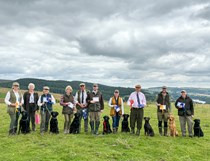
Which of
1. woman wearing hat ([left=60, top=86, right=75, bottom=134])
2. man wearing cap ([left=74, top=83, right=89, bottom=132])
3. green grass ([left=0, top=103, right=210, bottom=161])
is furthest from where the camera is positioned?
man wearing cap ([left=74, top=83, right=89, bottom=132])

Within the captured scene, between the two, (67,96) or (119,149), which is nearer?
(119,149)

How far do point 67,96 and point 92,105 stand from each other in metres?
1.39

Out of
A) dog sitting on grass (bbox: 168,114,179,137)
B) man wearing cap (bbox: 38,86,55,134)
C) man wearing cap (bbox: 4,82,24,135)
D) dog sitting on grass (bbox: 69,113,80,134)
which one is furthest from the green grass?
man wearing cap (bbox: 4,82,24,135)

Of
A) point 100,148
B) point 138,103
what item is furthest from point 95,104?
point 100,148

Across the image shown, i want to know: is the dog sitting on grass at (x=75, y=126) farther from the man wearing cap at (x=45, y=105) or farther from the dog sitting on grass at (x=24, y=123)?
the dog sitting on grass at (x=24, y=123)

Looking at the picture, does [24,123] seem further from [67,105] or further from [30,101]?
[67,105]

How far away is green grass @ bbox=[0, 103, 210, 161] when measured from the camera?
9.00 metres

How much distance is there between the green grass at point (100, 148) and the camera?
900 cm

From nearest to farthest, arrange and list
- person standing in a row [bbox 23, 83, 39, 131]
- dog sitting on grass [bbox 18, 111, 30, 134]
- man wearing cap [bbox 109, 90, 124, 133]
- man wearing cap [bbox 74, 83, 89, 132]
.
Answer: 1. dog sitting on grass [bbox 18, 111, 30, 134]
2. person standing in a row [bbox 23, 83, 39, 131]
3. man wearing cap [bbox 74, 83, 89, 132]
4. man wearing cap [bbox 109, 90, 124, 133]

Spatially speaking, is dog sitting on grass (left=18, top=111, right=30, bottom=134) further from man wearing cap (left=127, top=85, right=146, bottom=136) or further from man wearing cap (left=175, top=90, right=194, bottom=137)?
man wearing cap (left=175, top=90, right=194, bottom=137)

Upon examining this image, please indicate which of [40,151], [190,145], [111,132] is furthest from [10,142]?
[190,145]

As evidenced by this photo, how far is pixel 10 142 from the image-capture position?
436 inches

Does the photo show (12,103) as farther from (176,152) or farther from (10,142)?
(176,152)

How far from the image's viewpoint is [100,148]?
9.96m
